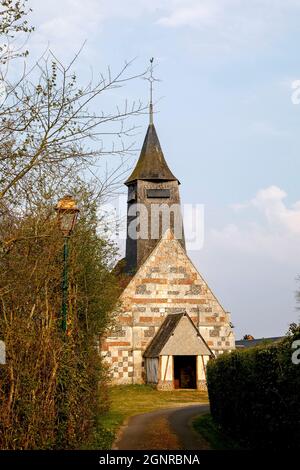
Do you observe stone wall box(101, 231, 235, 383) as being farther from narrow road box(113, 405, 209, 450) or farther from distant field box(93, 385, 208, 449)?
narrow road box(113, 405, 209, 450)

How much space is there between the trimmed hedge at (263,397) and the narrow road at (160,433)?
104 cm

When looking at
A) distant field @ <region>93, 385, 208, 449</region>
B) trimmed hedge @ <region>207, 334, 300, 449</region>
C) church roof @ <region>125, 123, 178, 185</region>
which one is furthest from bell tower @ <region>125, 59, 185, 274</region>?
trimmed hedge @ <region>207, 334, 300, 449</region>

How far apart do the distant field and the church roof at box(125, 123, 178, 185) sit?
1434 centimetres

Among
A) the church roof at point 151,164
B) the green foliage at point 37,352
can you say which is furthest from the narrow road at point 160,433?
the church roof at point 151,164

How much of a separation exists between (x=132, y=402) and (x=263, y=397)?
1782 cm

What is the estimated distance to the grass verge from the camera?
49.7ft

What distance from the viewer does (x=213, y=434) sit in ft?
56.7

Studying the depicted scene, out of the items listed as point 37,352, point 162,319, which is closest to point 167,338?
point 162,319

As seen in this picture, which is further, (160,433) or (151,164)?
(151,164)

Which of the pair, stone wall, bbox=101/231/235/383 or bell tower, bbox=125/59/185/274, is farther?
bell tower, bbox=125/59/185/274

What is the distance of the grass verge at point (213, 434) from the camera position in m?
15.1

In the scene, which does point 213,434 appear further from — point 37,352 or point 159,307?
point 159,307

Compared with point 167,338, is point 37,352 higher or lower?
lower
